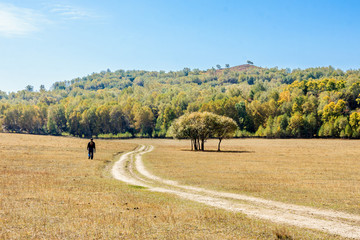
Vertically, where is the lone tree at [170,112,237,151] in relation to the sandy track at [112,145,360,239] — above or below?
above

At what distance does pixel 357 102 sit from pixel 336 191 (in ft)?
569

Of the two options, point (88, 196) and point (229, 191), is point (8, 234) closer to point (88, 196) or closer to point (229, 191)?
point (88, 196)

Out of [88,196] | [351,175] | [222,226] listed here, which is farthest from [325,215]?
[351,175]

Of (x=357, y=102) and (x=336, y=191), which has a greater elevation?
(x=357, y=102)

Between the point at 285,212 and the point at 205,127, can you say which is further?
the point at 205,127

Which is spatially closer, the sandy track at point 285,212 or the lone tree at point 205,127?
the sandy track at point 285,212

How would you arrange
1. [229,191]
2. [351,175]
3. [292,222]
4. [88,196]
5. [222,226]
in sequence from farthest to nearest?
[351,175] < [229,191] < [88,196] < [292,222] < [222,226]

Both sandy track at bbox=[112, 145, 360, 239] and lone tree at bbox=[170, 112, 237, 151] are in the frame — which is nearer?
sandy track at bbox=[112, 145, 360, 239]

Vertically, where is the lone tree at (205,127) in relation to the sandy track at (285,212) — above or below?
above

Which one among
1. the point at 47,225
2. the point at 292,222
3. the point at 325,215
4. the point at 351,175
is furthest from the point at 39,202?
the point at 351,175

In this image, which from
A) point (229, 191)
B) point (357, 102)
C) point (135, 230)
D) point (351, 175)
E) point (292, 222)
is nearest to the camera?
point (135, 230)

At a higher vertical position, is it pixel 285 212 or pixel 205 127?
pixel 205 127

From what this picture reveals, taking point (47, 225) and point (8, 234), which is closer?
point (8, 234)

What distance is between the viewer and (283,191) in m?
28.3
